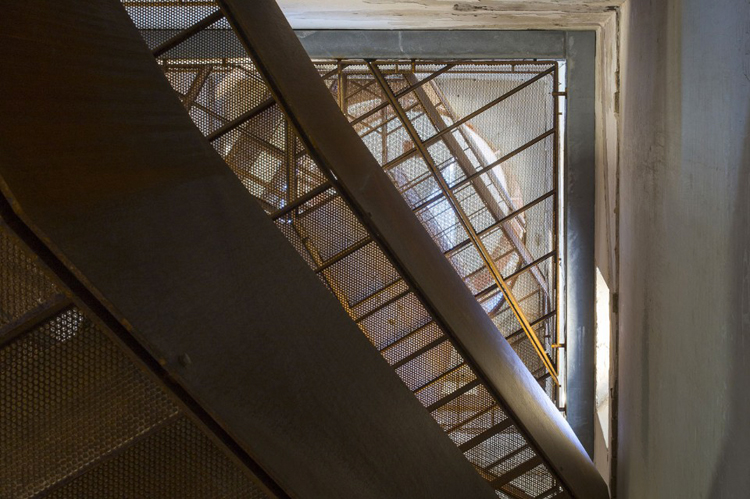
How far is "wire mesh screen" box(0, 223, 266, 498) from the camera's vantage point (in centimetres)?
128

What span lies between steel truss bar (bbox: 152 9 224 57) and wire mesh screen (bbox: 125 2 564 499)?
36mm

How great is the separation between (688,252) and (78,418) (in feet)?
4.84

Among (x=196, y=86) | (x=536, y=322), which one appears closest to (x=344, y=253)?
(x=196, y=86)

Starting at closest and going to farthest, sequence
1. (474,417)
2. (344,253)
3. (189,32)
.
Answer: (189,32) < (344,253) < (474,417)

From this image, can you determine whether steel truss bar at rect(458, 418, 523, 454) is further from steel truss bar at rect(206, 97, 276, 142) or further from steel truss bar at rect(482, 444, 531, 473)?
steel truss bar at rect(206, 97, 276, 142)

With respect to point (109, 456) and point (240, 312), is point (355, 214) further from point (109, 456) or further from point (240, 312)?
point (109, 456)

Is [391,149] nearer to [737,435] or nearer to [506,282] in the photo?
[506,282]

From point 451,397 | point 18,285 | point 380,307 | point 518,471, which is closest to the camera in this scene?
point 18,285

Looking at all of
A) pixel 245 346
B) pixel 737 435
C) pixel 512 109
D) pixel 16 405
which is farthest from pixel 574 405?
pixel 16 405

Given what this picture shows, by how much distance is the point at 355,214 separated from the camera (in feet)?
7.86

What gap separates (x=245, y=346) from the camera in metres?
1.51

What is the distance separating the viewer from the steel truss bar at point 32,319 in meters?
1.24

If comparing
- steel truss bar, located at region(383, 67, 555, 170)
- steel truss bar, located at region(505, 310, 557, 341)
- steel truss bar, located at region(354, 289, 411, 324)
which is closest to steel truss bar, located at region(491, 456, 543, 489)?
steel truss bar, located at region(354, 289, 411, 324)

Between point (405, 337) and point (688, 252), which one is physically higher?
point (688, 252)
